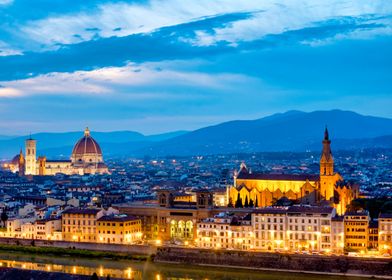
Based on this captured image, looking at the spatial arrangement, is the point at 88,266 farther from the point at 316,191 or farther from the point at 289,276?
the point at 316,191

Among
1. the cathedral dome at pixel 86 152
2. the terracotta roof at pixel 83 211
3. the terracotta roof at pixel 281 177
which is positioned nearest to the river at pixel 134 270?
the terracotta roof at pixel 83 211

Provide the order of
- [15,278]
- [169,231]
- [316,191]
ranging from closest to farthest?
[15,278] → [169,231] → [316,191]

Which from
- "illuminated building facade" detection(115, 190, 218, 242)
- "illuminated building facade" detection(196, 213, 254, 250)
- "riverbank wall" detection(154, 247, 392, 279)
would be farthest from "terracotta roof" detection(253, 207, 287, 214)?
"illuminated building facade" detection(115, 190, 218, 242)

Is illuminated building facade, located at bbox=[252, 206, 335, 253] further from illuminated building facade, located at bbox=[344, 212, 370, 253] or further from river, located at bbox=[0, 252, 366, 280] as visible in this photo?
river, located at bbox=[0, 252, 366, 280]

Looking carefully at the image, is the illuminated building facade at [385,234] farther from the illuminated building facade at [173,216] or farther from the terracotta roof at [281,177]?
the terracotta roof at [281,177]

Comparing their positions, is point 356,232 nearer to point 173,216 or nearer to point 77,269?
point 173,216

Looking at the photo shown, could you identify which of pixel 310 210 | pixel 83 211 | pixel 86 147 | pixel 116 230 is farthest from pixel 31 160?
pixel 310 210

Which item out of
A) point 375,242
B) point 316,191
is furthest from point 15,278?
point 316,191
